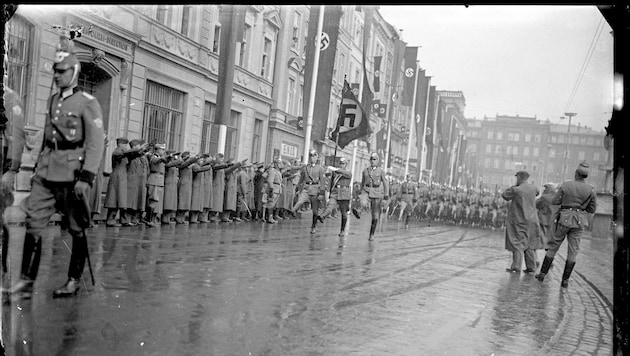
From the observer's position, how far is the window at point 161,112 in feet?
17.1

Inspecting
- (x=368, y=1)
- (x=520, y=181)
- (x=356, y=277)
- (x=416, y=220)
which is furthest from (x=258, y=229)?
(x=368, y=1)

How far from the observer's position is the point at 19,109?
4.12m

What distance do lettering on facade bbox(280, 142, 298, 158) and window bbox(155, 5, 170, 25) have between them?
3706 mm

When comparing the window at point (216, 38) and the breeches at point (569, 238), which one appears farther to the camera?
the breeches at point (569, 238)

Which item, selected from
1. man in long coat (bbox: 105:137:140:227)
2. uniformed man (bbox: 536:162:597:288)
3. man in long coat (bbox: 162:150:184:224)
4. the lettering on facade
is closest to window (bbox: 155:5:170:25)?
man in long coat (bbox: 105:137:140:227)

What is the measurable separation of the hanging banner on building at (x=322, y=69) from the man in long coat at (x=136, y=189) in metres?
4.77

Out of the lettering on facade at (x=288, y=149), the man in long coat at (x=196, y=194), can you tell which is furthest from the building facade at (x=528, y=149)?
the man in long coat at (x=196, y=194)

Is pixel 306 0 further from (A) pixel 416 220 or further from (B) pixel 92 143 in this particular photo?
(A) pixel 416 220

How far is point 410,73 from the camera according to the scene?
5.85m

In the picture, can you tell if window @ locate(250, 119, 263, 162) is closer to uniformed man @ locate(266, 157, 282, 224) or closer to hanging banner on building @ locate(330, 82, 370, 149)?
hanging banner on building @ locate(330, 82, 370, 149)

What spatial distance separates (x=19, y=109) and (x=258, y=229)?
10285 millimetres

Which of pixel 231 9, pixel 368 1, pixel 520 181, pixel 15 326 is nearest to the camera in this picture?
pixel 368 1

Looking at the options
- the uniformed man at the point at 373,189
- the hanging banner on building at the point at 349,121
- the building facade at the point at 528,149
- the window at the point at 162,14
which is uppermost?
the window at the point at 162,14

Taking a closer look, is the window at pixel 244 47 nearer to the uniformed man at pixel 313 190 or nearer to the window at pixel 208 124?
the window at pixel 208 124
